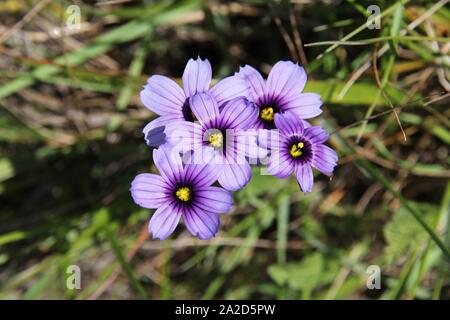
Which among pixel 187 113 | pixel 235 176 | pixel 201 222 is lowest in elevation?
pixel 201 222

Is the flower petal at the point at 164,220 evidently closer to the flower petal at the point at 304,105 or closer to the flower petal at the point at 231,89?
the flower petal at the point at 231,89

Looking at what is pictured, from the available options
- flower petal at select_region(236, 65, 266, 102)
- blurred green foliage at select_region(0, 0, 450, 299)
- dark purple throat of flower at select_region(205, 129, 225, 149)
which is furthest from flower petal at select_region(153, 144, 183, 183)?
blurred green foliage at select_region(0, 0, 450, 299)

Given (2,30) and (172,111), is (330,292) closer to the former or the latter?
(172,111)

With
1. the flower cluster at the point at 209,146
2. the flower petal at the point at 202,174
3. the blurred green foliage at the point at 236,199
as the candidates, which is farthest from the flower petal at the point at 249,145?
the blurred green foliage at the point at 236,199

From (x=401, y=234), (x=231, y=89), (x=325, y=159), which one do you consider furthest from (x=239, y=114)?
(x=401, y=234)

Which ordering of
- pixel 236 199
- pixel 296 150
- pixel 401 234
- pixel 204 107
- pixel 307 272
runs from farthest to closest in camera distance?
pixel 307 272 < pixel 401 234 < pixel 236 199 < pixel 296 150 < pixel 204 107

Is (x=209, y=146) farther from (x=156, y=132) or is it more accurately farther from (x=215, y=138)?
(x=156, y=132)

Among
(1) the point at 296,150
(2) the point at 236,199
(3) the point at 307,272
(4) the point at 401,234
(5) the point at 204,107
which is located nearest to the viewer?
(5) the point at 204,107

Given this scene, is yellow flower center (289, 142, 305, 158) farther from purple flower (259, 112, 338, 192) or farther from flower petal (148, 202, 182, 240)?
flower petal (148, 202, 182, 240)
